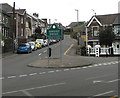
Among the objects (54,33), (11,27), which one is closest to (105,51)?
(54,33)

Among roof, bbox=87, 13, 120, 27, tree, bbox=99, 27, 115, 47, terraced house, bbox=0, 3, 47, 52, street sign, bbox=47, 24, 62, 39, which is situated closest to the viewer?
street sign, bbox=47, 24, 62, 39

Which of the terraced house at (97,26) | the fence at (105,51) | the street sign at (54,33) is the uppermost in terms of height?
the terraced house at (97,26)

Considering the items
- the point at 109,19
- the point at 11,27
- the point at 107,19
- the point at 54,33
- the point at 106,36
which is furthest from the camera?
the point at 11,27

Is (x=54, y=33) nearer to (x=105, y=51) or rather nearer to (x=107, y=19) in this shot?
(x=105, y=51)

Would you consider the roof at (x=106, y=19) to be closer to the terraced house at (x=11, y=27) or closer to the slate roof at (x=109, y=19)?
the slate roof at (x=109, y=19)

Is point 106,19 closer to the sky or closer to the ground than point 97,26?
closer to the sky

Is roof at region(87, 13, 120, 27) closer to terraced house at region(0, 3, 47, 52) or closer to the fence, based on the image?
the fence

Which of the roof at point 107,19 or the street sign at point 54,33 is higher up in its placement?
the roof at point 107,19

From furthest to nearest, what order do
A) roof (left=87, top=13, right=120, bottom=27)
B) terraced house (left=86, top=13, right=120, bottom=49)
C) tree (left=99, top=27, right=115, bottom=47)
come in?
roof (left=87, top=13, right=120, bottom=27)
terraced house (left=86, top=13, right=120, bottom=49)
tree (left=99, top=27, right=115, bottom=47)

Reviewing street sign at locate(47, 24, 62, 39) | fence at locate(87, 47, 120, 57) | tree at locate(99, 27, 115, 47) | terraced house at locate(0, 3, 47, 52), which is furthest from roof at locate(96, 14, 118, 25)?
street sign at locate(47, 24, 62, 39)

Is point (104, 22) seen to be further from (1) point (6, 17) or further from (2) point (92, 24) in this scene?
(1) point (6, 17)

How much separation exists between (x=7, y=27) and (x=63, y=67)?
1222 inches

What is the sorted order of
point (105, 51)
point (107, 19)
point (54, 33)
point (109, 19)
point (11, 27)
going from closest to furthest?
point (54, 33) < point (105, 51) < point (109, 19) < point (107, 19) < point (11, 27)

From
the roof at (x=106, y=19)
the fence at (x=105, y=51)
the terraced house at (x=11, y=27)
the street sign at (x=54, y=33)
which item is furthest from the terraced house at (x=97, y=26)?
the street sign at (x=54, y=33)
